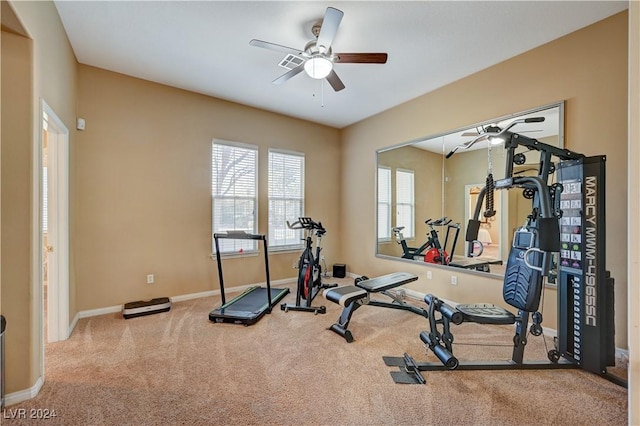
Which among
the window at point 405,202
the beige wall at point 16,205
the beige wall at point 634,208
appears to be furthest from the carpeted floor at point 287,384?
the window at point 405,202

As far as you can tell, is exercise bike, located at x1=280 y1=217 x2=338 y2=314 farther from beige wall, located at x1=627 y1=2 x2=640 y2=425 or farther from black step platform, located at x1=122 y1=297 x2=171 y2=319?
beige wall, located at x1=627 y1=2 x2=640 y2=425

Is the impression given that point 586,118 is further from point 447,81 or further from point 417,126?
Answer: point 417,126

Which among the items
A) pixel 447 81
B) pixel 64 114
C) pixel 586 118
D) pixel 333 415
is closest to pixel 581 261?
pixel 586 118

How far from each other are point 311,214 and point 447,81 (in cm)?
317

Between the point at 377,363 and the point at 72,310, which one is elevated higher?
the point at 72,310

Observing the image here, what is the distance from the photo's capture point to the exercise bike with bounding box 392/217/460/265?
4066mm

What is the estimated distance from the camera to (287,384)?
2145 mm

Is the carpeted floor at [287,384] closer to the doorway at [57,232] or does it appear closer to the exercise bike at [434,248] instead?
the doorway at [57,232]

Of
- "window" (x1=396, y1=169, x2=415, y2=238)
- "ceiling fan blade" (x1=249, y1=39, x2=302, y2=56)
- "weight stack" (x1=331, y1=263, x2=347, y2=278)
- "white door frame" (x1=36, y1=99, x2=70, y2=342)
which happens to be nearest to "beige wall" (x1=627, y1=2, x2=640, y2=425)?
"ceiling fan blade" (x1=249, y1=39, x2=302, y2=56)

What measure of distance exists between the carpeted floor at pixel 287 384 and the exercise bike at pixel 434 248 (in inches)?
48.8

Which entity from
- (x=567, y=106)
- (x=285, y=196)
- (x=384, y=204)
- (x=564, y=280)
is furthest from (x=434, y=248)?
(x=285, y=196)

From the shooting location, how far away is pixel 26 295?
6.30ft

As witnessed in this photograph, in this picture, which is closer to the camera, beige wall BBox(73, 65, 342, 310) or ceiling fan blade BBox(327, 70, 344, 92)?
ceiling fan blade BBox(327, 70, 344, 92)

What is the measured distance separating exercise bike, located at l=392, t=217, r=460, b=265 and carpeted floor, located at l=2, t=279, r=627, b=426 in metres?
1.24
